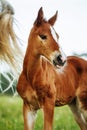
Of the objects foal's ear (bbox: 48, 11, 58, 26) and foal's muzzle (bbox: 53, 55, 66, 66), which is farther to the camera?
foal's ear (bbox: 48, 11, 58, 26)

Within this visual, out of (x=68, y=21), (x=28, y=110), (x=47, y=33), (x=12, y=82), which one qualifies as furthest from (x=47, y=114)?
(x=68, y=21)

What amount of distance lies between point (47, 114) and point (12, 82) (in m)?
0.22

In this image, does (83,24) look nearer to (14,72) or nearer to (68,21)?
(68,21)

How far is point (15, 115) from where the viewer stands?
1.99 meters

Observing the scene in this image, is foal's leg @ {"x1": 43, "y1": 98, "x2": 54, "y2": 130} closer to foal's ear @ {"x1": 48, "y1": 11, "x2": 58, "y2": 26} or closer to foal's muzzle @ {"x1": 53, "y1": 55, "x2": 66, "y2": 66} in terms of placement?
foal's muzzle @ {"x1": 53, "y1": 55, "x2": 66, "y2": 66}

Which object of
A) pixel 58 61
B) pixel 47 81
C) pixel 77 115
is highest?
pixel 58 61

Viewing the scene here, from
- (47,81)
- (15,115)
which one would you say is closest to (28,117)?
(15,115)

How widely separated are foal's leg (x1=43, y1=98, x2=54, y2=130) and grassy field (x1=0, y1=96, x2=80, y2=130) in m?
0.03

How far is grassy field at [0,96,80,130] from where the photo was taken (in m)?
1.97

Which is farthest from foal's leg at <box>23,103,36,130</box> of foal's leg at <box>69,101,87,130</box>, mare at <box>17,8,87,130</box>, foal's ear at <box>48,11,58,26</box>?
foal's ear at <box>48,11,58,26</box>

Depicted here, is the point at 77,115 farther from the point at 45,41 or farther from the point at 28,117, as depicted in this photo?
the point at 45,41

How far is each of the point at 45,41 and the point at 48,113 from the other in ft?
1.01

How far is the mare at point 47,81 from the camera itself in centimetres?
192

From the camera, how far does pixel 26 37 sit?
6.63 feet
